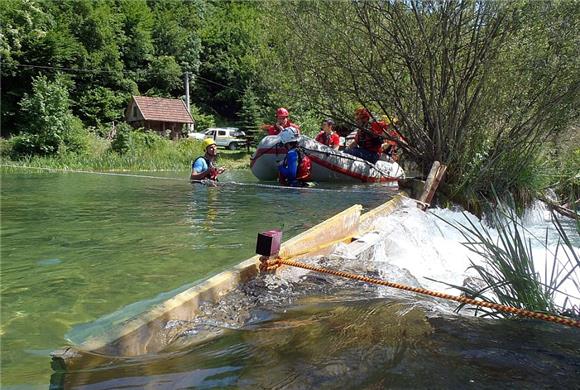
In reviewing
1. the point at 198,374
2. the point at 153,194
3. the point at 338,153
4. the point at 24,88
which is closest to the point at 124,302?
the point at 198,374

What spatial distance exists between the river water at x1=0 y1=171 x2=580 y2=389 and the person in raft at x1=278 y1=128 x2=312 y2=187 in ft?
18.8

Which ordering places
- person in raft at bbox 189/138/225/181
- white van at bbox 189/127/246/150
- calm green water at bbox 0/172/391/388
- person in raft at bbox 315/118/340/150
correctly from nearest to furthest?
calm green water at bbox 0/172/391/388 → person in raft at bbox 189/138/225/181 → person in raft at bbox 315/118/340/150 → white van at bbox 189/127/246/150

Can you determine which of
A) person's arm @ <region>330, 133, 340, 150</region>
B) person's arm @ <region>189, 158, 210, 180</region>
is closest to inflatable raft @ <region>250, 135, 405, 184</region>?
person's arm @ <region>330, 133, 340, 150</region>

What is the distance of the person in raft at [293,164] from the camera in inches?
514

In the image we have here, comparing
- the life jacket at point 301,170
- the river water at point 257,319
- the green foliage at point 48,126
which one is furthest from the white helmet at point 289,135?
the green foliage at point 48,126

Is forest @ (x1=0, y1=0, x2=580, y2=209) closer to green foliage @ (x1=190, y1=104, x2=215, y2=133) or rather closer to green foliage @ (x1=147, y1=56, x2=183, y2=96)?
green foliage @ (x1=190, y1=104, x2=215, y2=133)

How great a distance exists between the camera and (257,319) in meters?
3.27

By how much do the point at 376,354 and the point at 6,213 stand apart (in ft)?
24.3

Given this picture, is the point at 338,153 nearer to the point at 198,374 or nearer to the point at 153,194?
the point at 153,194

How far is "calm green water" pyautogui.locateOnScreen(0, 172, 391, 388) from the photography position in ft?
11.5

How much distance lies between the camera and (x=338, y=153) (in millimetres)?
14141

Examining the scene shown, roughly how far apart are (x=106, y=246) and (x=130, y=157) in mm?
21372

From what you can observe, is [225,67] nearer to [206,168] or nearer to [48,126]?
[48,126]

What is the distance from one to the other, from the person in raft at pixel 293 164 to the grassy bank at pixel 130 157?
11.0m
